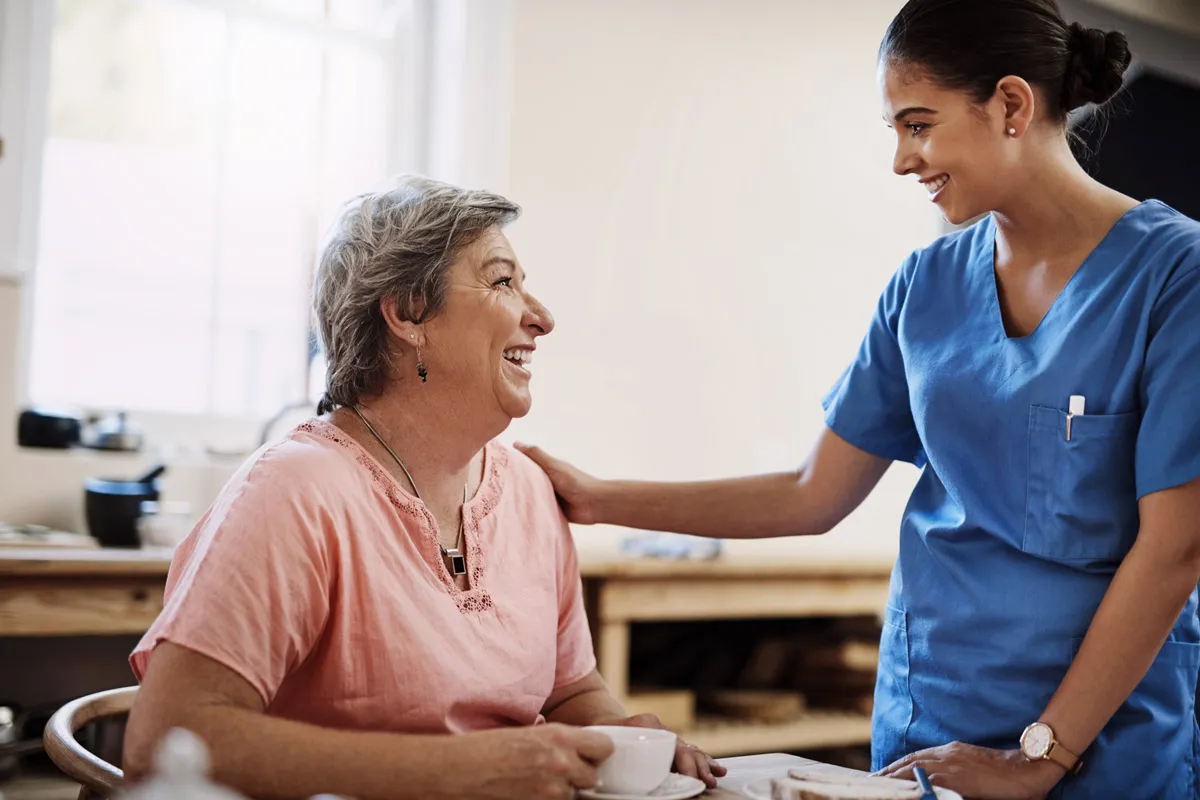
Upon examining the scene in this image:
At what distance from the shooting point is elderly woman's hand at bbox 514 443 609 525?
62.6 inches

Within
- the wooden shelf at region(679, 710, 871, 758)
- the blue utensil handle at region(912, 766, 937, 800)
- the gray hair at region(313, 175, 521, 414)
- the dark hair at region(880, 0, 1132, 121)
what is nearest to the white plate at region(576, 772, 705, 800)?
the blue utensil handle at region(912, 766, 937, 800)

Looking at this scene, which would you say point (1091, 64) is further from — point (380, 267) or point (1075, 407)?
point (380, 267)

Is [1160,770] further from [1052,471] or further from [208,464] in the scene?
[208,464]

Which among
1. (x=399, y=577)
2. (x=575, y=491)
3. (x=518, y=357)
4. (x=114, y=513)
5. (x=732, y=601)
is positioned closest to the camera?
(x=399, y=577)

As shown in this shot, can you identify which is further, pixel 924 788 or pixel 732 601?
pixel 732 601

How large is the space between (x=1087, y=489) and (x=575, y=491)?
25.8 inches

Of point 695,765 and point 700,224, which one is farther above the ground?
point 700,224

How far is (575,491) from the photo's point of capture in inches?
62.5

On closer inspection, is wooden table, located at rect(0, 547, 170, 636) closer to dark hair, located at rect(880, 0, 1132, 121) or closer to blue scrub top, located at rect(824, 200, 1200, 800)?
blue scrub top, located at rect(824, 200, 1200, 800)

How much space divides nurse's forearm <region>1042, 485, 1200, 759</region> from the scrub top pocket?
6 centimetres

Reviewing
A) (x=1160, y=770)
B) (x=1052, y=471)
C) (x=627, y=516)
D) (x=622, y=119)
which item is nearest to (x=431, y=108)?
(x=622, y=119)

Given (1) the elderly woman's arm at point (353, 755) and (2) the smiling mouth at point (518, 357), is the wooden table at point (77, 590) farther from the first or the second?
(1) the elderly woman's arm at point (353, 755)

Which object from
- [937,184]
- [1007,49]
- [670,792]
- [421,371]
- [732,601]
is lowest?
[732,601]

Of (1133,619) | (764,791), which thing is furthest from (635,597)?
(764,791)
